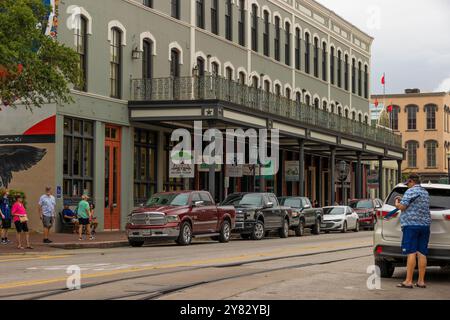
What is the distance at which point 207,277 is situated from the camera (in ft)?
47.7

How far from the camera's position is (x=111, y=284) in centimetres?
1322

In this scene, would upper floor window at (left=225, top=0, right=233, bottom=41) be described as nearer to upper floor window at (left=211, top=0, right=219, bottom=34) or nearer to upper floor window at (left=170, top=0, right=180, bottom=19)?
upper floor window at (left=211, top=0, right=219, bottom=34)

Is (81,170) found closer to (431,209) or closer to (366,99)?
(431,209)

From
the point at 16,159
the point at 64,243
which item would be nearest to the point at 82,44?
the point at 16,159

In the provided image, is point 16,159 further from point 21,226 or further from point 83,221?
point 21,226

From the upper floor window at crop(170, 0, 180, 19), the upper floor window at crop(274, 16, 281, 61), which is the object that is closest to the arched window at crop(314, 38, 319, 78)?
the upper floor window at crop(274, 16, 281, 61)

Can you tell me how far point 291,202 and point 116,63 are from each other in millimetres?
9990

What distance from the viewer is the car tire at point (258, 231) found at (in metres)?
31.3

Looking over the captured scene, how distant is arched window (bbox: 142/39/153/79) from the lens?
36.2 metres

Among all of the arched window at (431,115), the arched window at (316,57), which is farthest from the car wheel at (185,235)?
the arched window at (431,115)

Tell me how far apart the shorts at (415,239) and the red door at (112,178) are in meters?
21.6

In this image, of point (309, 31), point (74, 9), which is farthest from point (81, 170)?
point (309, 31)

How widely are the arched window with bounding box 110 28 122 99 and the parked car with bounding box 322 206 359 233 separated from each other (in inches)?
511
